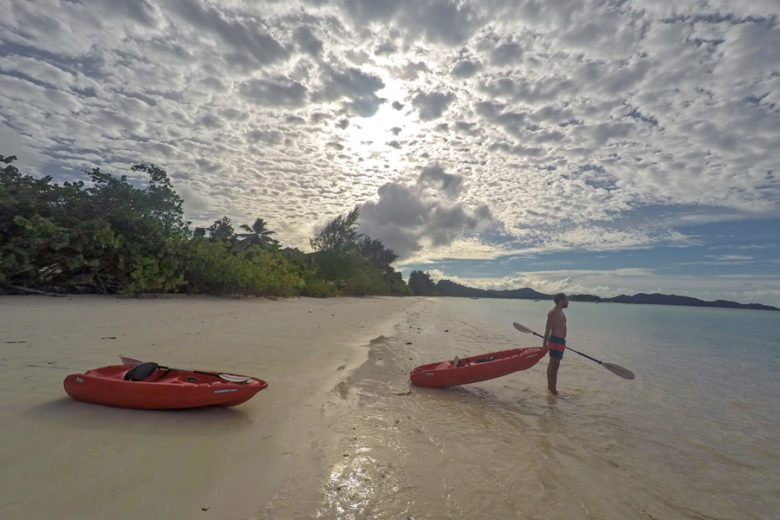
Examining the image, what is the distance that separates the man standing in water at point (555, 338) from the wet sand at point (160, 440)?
4.39 metres

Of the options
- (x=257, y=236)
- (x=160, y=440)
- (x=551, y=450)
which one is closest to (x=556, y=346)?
(x=551, y=450)

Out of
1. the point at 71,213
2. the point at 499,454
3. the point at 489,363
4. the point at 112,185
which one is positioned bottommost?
the point at 499,454

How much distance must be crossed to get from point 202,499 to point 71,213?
664 inches

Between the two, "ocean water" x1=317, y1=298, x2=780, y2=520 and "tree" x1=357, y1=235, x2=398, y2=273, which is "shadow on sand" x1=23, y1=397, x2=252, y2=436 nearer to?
"ocean water" x1=317, y1=298, x2=780, y2=520

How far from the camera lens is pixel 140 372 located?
425 cm

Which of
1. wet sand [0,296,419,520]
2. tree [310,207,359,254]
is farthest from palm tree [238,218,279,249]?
wet sand [0,296,419,520]

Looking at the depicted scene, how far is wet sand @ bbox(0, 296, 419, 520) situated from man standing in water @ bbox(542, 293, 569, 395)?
4.39 m

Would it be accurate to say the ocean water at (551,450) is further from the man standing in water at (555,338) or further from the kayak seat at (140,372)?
the kayak seat at (140,372)

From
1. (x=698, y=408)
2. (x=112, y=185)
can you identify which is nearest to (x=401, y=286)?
(x=112, y=185)

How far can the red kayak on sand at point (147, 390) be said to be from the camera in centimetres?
405

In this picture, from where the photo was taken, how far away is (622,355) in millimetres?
13570

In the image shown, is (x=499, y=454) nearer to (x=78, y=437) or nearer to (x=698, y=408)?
(x=78, y=437)

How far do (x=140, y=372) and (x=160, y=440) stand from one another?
1.09 meters

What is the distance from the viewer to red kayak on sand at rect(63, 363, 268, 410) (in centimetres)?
405
